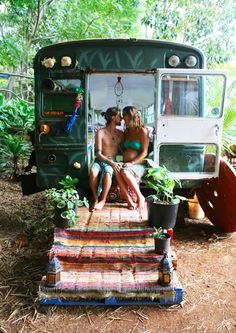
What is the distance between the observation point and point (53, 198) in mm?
3693

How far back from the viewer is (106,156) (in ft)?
15.7

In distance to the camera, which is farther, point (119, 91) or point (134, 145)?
point (119, 91)

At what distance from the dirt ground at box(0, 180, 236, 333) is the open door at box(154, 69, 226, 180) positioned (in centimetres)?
93

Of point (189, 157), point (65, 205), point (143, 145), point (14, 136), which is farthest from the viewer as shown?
point (14, 136)

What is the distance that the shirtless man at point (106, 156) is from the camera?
13.9 feet

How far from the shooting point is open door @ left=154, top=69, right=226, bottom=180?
4.08m

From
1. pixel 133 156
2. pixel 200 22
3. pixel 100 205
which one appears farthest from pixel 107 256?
pixel 200 22

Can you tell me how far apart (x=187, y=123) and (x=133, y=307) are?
2.19m

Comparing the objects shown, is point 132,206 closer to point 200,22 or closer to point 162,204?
point 162,204

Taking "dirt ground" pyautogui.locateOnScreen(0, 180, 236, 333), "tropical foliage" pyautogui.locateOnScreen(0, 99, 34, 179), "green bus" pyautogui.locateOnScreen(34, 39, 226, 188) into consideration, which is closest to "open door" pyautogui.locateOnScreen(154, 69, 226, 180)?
"green bus" pyautogui.locateOnScreen(34, 39, 226, 188)

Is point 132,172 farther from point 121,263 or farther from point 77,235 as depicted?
point 121,263

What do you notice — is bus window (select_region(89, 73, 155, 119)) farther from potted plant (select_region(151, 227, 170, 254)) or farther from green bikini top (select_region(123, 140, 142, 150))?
potted plant (select_region(151, 227, 170, 254))

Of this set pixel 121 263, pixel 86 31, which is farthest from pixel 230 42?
pixel 121 263

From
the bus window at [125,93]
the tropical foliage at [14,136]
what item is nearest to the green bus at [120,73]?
the bus window at [125,93]
